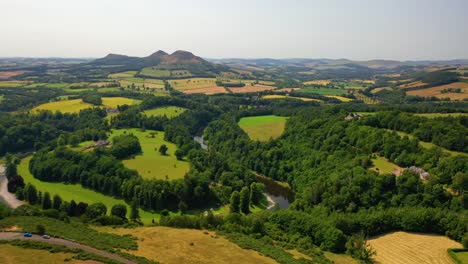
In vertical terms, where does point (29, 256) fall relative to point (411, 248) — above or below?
above

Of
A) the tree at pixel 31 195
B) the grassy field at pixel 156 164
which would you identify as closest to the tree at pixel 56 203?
the tree at pixel 31 195

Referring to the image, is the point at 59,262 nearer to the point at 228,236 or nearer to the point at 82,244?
the point at 82,244

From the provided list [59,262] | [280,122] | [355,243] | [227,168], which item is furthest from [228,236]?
[280,122]

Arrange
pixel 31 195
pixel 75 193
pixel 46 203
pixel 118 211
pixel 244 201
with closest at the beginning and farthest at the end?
pixel 118 211
pixel 46 203
pixel 31 195
pixel 244 201
pixel 75 193

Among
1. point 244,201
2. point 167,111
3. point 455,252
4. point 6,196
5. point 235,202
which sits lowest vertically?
point 6,196

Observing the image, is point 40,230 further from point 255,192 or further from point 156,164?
point 156,164

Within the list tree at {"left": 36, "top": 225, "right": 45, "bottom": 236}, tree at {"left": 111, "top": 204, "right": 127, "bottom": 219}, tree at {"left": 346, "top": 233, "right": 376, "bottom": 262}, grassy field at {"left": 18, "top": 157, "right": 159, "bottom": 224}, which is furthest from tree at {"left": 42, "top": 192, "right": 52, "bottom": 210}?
tree at {"left": 346, "top": 233, "right": 376, "bottom": 262}

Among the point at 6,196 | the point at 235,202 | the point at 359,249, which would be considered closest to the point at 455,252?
the point at 359,249
